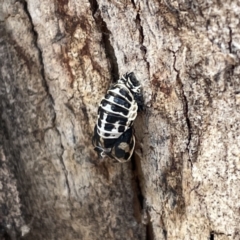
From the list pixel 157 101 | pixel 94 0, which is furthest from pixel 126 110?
pixel 94 0

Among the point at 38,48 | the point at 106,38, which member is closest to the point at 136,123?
the point at 106,38

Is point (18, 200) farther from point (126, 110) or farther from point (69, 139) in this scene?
point (126, 110)

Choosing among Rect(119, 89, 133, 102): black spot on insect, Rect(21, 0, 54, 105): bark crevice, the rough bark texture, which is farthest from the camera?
Rect(21, 0, 54, 105): bark crevice

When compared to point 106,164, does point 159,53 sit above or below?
above

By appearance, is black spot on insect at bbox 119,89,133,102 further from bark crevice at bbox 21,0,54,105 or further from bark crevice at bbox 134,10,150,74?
bark crevice at bbox 21,0,54,105

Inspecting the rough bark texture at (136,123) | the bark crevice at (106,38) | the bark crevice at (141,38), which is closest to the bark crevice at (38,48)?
the rough bark texture at (136,123)

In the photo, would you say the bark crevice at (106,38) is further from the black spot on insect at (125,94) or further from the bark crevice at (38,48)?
the bark crevice at (38,48)

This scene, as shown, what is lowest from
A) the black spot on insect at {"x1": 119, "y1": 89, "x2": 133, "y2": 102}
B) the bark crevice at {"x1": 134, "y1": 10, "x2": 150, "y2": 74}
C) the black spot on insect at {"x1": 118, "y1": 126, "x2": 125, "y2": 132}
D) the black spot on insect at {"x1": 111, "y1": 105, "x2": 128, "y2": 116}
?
the black spot on insect at {"x1": 118, "y1": 126, "x2": 125, "y2": 132}

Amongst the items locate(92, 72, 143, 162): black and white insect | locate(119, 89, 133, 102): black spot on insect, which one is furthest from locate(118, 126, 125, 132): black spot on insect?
locate(119, 89, 133, 102): black spot on insect
